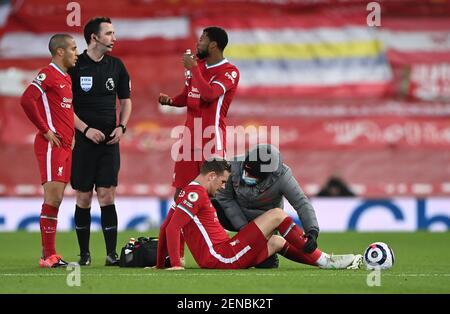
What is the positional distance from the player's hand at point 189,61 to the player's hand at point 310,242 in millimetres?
1767

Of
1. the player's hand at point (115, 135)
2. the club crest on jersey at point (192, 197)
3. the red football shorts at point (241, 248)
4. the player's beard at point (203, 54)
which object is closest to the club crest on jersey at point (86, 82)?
the player's hand at point (115, 135)

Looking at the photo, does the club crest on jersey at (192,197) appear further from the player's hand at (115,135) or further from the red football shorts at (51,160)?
the player's hand at (115,135)

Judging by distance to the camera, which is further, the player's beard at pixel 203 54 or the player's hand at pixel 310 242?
the player's beard at pixel 203 54

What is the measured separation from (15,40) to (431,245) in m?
9.18

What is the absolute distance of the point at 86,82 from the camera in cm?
983

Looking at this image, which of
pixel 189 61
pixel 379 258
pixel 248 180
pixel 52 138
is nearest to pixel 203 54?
pixel 189 61

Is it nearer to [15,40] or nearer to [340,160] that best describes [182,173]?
[340,160]

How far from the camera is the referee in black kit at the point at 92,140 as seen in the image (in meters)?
9.84

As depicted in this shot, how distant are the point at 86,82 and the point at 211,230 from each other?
196 cm

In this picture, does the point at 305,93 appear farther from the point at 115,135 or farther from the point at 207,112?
the point at 115,135

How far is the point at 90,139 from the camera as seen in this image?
9.81 meters

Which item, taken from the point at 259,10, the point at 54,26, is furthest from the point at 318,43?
the point at 54,26

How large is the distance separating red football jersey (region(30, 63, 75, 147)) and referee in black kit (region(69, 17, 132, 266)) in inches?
16.4

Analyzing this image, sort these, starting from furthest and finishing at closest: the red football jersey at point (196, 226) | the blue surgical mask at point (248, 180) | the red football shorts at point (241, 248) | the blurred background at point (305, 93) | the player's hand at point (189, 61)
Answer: the blurred background at point (305, 93) < the player's hand at point (189, 61) < the blue surgical mask at point (248, 180) < the red football shorts at point (241, 248) < the red football jersey at point (196, 226)
